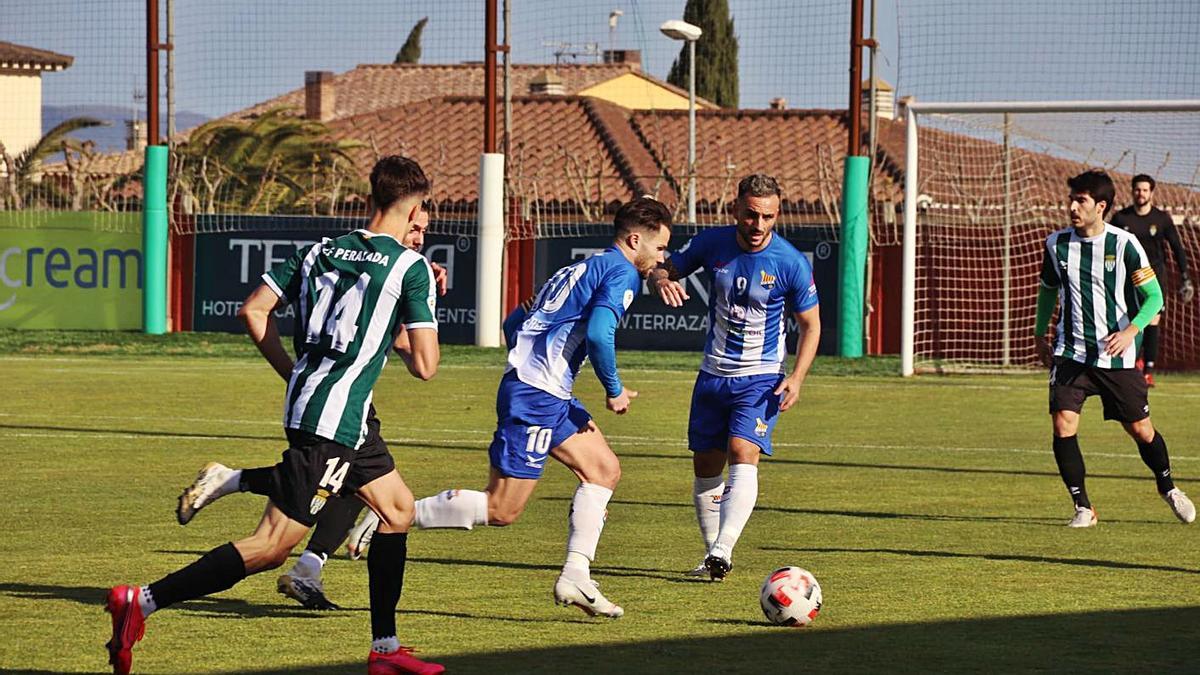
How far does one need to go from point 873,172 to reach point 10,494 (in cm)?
1472

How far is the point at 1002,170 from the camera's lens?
24.6 meters

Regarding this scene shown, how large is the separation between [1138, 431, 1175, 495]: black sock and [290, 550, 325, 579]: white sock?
17.4 ft

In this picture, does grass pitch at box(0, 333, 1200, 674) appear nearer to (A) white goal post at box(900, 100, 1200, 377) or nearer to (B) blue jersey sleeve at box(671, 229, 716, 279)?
(B) blue jersey sleeve at box(671, 229, 716, 279)

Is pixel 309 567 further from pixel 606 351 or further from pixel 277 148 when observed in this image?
pixel 277 148

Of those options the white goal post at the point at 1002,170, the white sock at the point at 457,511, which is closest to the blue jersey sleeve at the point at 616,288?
the white sock at the point at 457,511

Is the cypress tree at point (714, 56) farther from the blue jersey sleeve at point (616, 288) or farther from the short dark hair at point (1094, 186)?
the blue jersey sleeve at point (616, 288)

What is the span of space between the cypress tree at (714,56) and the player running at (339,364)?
2279 inches

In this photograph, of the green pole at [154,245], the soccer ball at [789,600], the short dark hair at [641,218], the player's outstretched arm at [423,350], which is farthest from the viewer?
the green pole at [154,245]

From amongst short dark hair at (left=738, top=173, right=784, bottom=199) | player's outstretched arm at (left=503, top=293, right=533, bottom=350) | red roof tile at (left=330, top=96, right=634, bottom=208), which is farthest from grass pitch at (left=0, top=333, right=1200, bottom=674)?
red roof tile at (left=330, top=96, right=634, bottom=208)

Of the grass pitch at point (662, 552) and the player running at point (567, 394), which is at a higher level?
the player running at point (567, 394)

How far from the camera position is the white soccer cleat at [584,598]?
24.7 ft

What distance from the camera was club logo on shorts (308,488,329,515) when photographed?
21.4ft

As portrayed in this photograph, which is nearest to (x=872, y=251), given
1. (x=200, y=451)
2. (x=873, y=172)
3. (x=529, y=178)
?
(x=873, y=172)

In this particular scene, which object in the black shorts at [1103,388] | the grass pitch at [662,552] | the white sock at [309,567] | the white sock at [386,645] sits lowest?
the grass pitch at [662,552]
